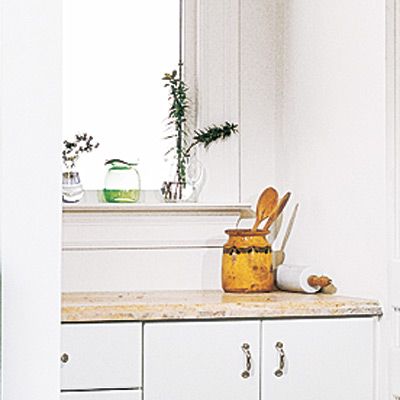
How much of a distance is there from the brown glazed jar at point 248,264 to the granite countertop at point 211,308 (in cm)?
23

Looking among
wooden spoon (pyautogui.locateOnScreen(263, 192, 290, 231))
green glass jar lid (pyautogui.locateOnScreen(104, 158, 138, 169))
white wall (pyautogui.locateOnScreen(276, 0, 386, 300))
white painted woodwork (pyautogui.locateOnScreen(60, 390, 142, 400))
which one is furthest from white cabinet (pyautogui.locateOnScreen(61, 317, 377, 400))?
green glass jar lid (pyautogui.locateOnScreen(104, 158, 138, 169))

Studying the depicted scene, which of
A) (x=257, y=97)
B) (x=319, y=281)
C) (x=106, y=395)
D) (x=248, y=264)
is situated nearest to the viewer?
(x=106, y=395)

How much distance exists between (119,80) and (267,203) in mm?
656

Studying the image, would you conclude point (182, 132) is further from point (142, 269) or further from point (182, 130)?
point (142, 269)

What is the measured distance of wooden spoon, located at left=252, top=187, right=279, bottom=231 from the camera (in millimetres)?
2857

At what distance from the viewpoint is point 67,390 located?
2260mm

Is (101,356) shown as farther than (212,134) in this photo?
No

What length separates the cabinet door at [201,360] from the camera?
2.31m

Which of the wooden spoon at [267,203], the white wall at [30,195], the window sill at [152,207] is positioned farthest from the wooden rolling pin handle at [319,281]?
the white wall at [30,195]

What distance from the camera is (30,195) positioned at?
0.90 m

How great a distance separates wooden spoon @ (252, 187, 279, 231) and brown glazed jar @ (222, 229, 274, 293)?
Answer: 10 centimetres

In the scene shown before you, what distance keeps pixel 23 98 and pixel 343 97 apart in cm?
178

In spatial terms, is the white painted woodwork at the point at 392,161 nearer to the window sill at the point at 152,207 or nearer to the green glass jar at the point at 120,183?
the window sill at the point at 152,207

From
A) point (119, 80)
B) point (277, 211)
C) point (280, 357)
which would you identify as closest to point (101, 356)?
point (280, 357)
